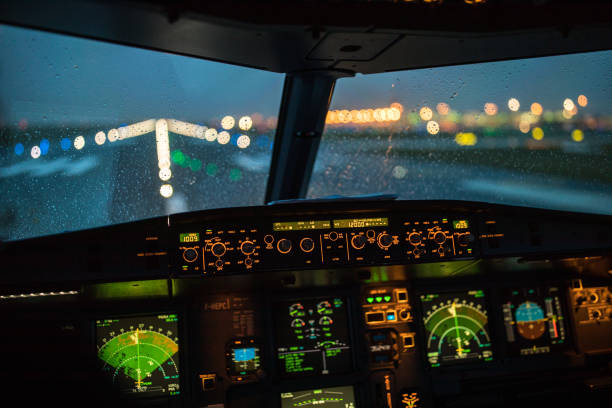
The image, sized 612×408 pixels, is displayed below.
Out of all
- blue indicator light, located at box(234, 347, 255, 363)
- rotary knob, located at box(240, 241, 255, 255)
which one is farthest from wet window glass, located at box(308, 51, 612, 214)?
blue indicator light, located at box(234, 347, 255, 363)

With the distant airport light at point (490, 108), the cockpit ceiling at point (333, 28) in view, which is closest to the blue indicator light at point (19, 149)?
the cockpit ceiling at point (333, 28)

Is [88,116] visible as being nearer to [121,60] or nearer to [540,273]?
[121,60]

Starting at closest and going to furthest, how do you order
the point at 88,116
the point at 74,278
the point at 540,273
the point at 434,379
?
the point at 74,278
the point at 88,116
the point at 434,379
the point at 540,273

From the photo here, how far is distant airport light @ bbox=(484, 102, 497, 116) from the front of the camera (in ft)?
10.4

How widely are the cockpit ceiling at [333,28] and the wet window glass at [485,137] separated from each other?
2.35 ft

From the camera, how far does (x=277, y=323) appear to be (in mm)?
2832

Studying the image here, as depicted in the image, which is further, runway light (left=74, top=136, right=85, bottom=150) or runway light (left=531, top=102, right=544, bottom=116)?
runway light (left=531, top=102, right=544, bottom=116)

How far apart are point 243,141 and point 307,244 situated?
2.68 ft

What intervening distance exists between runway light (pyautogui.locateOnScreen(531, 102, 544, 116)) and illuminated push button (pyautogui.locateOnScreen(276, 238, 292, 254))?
1.69 meters

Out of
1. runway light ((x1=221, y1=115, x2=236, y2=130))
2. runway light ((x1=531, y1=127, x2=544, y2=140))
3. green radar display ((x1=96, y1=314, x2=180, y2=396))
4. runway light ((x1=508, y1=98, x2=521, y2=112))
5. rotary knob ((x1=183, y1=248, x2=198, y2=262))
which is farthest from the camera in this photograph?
runway light ((x1=531, y1=127, x2=544, y2=140))

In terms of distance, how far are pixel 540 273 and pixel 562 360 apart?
464mm

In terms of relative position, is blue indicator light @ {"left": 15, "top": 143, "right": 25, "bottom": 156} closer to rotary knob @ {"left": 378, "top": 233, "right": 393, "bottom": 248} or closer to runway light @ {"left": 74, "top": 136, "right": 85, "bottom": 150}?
runway light @ {"left": 74, "top": 136, "right": 85, "bottom": 150}

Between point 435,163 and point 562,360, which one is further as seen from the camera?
point 435,163

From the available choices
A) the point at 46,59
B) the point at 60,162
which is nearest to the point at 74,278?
the point at 60,162
